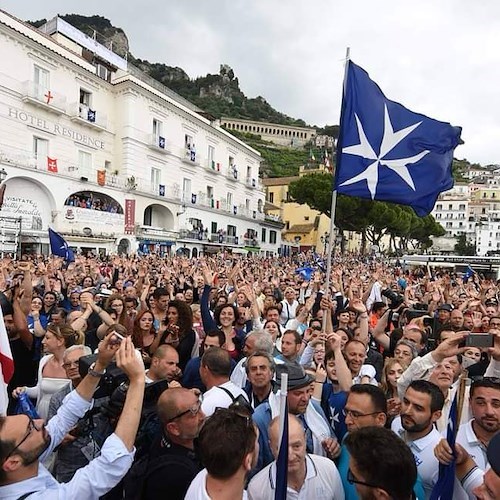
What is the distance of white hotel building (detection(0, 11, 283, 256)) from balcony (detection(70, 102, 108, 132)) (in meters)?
0.06

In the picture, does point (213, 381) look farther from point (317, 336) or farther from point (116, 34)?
point (116, 34)

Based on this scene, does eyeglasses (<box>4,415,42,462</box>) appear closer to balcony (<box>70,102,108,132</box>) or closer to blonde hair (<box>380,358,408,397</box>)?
blonde hair (<box>380,358,408,397</box>)

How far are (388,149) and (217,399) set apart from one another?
11.8 feet

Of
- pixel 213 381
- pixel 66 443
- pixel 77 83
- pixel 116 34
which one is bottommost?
pixel 66 443

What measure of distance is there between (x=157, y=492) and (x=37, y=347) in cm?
323

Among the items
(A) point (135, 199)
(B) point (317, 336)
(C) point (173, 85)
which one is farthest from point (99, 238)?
(C) point (173, 85)

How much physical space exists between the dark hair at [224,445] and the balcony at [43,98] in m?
23.6

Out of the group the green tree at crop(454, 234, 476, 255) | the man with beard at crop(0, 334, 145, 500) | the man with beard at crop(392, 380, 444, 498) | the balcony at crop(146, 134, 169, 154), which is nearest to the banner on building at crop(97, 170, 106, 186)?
the balcony at crop(146, 134, 169, 154)

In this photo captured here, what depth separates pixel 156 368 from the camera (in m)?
3.21

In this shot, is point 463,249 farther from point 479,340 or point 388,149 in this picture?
point 479,340

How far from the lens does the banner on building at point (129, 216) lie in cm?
2622

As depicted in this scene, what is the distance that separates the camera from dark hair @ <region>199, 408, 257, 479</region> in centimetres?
177

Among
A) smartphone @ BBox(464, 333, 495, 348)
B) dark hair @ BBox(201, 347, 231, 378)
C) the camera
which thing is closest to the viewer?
smartphone @ BBox(464, 333, 495, 348)

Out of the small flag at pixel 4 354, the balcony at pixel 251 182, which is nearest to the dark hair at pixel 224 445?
the small flag at pixel 4 354
